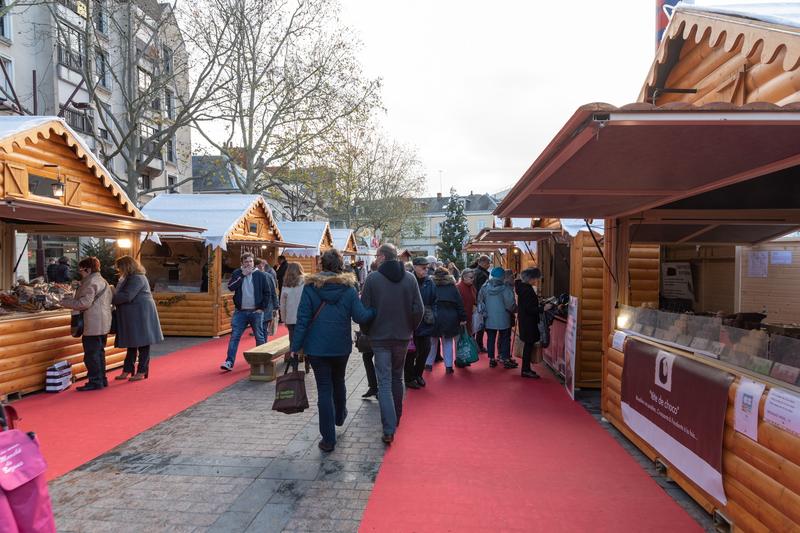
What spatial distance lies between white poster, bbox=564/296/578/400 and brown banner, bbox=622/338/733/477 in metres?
1.52

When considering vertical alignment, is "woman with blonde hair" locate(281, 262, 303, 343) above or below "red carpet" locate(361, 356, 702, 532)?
above

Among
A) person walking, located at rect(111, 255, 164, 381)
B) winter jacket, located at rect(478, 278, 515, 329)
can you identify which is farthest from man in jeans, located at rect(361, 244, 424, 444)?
person walking, located at rect(111, 255, 164, 381)

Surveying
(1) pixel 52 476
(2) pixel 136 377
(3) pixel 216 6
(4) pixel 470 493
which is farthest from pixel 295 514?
(3) pixel 216 6

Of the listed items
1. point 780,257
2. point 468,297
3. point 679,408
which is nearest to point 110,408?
point 468,297

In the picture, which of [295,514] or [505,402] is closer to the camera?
[295,514]

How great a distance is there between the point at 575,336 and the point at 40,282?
856cm

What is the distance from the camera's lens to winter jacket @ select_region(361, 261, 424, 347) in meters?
4.62

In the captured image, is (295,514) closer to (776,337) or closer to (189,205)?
(776,337)

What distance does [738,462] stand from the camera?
302 cm

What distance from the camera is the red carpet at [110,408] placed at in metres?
4.64

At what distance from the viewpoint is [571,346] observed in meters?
6.36

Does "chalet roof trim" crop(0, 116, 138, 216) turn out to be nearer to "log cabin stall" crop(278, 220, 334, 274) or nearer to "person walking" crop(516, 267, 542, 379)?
"person walking" crop(516, 267, 542, 379)

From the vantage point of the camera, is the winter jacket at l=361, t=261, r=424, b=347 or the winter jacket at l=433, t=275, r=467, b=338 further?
the winter jacket at l=433, t=275, r=467, b=338

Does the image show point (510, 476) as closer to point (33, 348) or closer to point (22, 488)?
point (22, 488)
